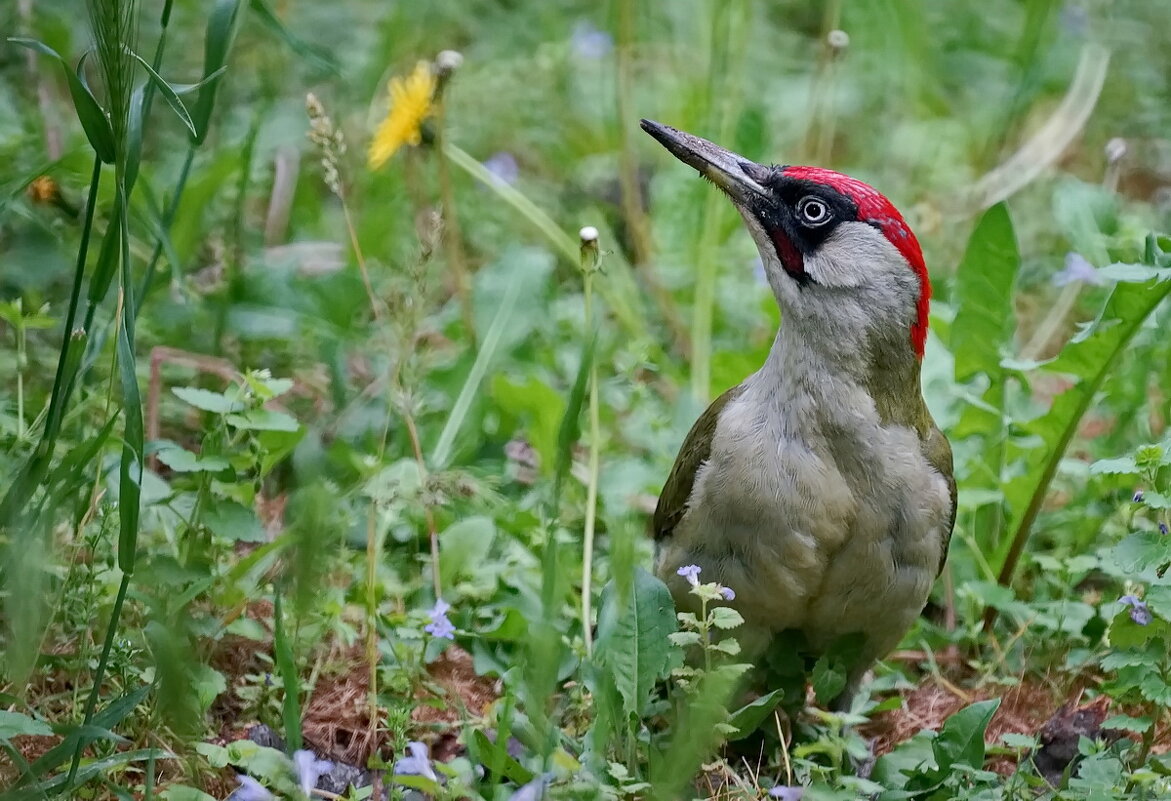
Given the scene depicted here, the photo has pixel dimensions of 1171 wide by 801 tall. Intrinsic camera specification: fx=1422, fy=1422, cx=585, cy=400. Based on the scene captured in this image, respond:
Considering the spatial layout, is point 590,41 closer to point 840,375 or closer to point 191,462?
point 840,375

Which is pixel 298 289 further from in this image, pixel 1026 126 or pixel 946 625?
pixel 1026 126

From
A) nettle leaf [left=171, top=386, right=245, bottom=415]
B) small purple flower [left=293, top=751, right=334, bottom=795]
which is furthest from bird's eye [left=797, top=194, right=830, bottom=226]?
small purple flower [left=293, top=751, right=334, bottom=795]

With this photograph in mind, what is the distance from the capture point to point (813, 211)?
3.81 meters

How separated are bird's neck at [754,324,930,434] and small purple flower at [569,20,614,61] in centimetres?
354

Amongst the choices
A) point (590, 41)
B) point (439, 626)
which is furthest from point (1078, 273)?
point (590, 41)

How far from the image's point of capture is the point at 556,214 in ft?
21.6

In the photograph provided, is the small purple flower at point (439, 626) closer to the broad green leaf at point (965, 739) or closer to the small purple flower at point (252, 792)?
the small purple flower at point (252, 792)

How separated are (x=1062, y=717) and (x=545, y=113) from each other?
4317 millimetres

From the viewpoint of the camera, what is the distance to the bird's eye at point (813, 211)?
3777mm

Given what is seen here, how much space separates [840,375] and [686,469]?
51 centimetres

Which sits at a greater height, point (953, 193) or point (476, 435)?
point (953, 193)

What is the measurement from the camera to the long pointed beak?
13.0 feet

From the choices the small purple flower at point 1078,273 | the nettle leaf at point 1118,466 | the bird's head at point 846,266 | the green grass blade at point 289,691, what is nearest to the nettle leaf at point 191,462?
the green grass blade at point 289,691

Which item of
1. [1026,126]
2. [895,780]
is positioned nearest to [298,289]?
[895,780]
